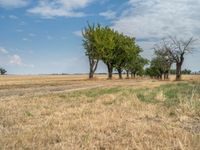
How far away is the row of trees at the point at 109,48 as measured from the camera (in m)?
83.9

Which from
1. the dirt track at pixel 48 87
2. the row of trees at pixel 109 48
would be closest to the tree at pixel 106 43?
the row of trees at pixel 109 48

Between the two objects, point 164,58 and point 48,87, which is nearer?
point 48,87

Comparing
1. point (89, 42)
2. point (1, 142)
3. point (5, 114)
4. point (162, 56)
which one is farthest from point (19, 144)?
point (162, 56)

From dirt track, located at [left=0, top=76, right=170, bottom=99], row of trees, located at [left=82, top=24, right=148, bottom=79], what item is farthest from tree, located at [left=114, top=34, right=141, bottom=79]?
dirt track, located at [left=0, top=76, right=170, bottom=99]

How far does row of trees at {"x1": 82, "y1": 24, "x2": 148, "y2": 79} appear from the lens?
3302 inches

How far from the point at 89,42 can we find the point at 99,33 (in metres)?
3.10

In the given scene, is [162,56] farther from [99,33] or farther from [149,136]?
[149,136]

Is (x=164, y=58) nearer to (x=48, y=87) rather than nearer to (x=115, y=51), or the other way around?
(x=115, y=51)

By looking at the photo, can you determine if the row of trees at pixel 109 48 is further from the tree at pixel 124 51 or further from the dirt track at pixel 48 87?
the dirt track at pixel 48 87

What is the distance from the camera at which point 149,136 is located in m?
9.22

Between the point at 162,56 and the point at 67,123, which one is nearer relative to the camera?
the point at 67,123

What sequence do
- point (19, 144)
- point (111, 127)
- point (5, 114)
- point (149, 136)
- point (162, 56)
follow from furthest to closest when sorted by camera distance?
1. point (162, 56)
2. point (5, 114)
3. point (111, 127)
4. point (149, 136)
5. point (19, 144)

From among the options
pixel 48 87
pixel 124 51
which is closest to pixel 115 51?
pixel 124 51

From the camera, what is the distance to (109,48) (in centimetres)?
8681
